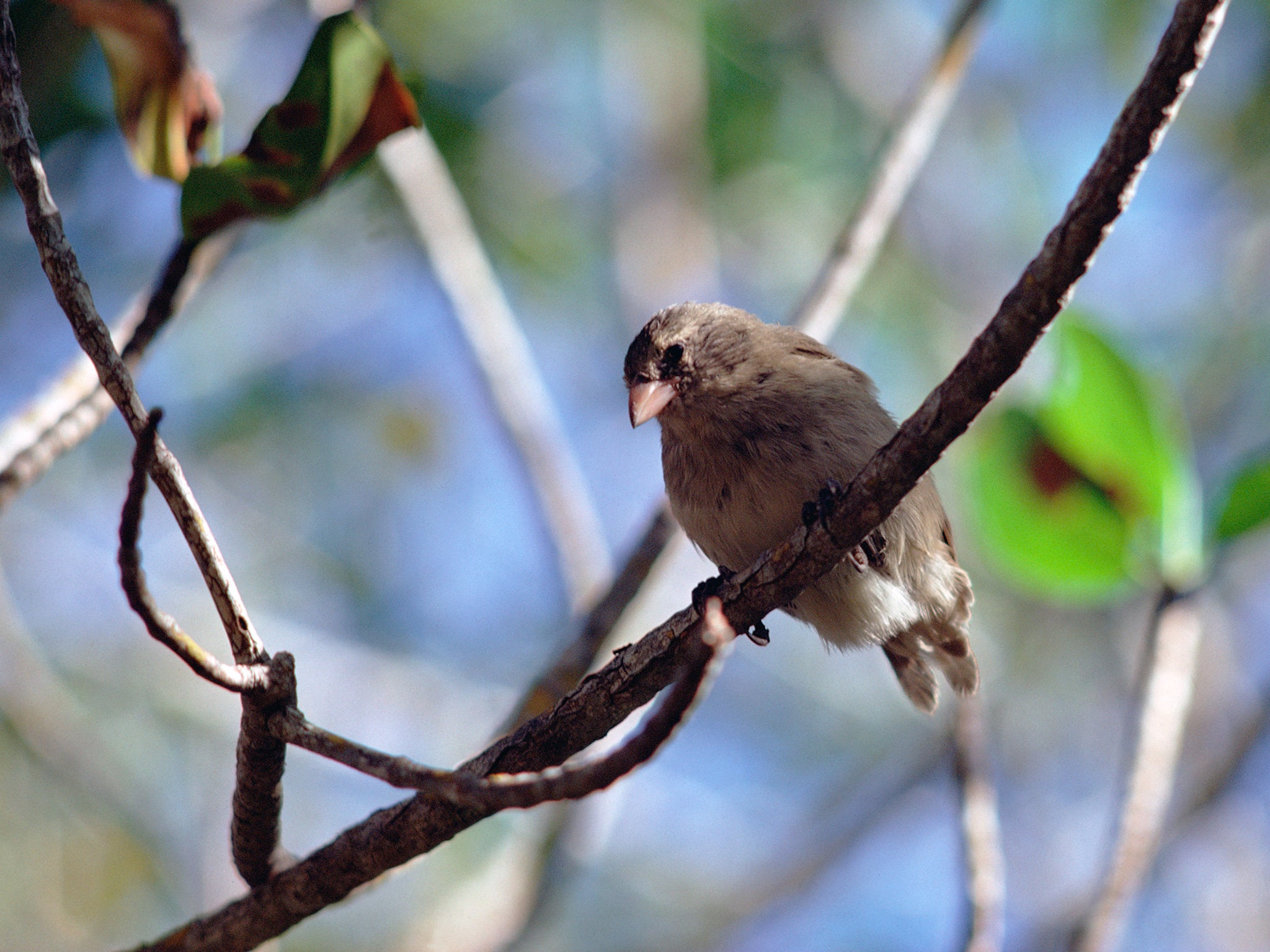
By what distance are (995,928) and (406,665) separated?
13.8 ft

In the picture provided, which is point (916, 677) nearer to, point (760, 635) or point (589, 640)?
point (760, 635)

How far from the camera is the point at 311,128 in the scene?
2.60 m

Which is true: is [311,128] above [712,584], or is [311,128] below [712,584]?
above

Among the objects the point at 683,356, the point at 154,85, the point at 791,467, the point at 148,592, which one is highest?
the point at 154,85

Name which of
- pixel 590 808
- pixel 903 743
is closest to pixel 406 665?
pixel 590 808

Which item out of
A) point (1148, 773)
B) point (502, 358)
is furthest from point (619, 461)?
point (1148, 773)

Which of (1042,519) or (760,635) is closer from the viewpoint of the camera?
(760,635)

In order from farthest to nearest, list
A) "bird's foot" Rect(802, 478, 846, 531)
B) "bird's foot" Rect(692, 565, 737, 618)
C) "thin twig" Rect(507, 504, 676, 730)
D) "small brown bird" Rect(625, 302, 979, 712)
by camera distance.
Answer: "thin twig" Rect(507, 504, 676, 730) < "small brown bird" Rect(625, 302, 979, 712) < "bird's foot" Rect(692, 565, 737, 618) < "bird's foot" Rect(802, 478, 846, 531)

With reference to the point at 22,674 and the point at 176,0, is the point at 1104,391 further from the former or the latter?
the point at 22,674

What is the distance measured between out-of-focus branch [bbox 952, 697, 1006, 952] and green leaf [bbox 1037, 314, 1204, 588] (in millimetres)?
819

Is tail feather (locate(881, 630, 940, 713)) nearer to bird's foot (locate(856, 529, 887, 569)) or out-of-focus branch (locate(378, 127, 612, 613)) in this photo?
bird's foot (locate(856, 529, 887, 569))

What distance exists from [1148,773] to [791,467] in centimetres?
140

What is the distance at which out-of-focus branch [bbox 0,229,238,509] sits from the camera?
8.54 feet

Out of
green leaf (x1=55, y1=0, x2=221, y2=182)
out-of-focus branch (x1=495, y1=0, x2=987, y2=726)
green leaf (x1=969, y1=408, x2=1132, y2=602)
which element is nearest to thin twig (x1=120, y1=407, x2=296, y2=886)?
out-of-focus branch (x1=495, y1=0, x2=987, y2=726)
